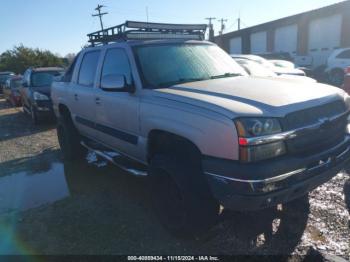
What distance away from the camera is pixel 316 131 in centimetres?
273

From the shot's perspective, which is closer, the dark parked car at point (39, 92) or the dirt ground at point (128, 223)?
the dirt ground at point (128, 223)

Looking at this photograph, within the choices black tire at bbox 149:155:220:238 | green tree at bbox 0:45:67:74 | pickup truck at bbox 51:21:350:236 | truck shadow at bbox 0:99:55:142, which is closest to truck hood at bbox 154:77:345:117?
pickup truck at bbox 51:21:350:236

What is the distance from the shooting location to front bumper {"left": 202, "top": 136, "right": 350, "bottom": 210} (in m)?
2.41

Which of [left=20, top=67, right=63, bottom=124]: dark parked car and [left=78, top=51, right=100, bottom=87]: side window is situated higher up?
[left=78, top=51, right=100, bottom=87]: side window

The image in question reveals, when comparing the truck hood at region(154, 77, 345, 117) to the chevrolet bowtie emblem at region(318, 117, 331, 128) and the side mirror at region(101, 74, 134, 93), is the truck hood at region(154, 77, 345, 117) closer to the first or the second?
the chevrolet bowtie emblem at region(318, 117, 331, 128)

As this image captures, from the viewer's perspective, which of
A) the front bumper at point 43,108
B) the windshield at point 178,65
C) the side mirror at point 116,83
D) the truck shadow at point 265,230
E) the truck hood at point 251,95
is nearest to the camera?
the truck hood at point 251,95

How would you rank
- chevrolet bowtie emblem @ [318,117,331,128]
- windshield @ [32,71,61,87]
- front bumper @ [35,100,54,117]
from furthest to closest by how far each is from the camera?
windshield @ [32,71,61,87] < front bumper @ [35,100,54,117] < chevrolet bowtie emblem @ [318,117,331,128]

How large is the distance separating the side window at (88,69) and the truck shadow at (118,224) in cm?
155

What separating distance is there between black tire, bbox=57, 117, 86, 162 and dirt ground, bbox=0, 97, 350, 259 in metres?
0.73

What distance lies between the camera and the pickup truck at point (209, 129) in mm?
2477

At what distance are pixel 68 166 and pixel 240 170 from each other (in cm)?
420

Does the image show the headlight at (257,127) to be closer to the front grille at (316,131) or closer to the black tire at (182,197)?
the front grille at (316,131)

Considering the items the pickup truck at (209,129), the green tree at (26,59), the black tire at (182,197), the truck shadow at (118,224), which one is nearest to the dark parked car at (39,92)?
the truck shadow at (118,224)

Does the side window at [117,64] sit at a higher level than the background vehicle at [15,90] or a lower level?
higher
